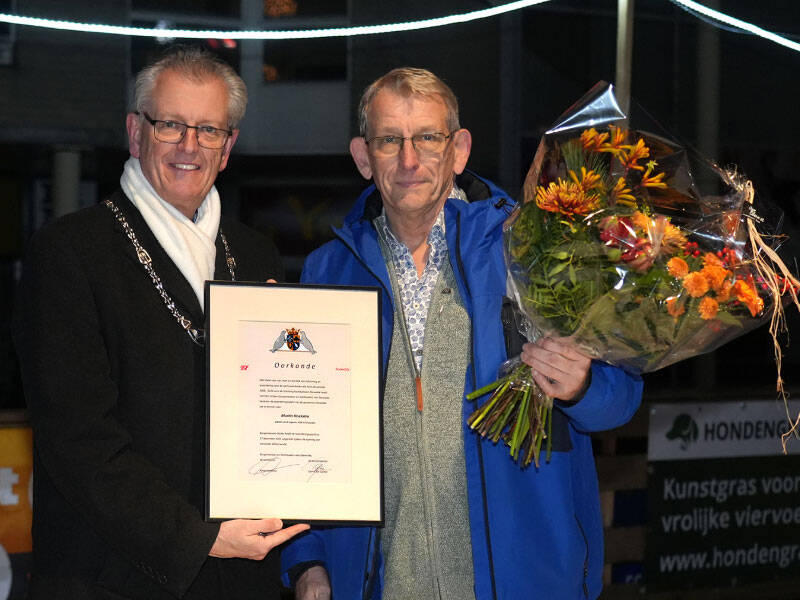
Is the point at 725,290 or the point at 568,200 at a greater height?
the point at 568,200

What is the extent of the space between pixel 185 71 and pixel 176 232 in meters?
0.37

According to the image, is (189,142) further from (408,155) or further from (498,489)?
(498,489)

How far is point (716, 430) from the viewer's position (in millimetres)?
4840

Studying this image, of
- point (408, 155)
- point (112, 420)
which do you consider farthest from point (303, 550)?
point (408, 155)

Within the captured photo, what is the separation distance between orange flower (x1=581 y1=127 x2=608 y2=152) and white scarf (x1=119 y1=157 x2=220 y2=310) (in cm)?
88

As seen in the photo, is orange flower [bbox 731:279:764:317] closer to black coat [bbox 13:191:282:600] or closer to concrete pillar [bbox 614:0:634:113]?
black coat [bbox 13:191:282:600]

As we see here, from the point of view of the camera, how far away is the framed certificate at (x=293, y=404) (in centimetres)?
222

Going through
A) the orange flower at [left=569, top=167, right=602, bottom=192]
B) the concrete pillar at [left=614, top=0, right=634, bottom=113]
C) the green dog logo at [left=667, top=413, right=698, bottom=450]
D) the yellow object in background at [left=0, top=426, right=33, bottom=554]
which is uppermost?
the concrete pillar at [left=614, top=0, right=634, bottom=113]

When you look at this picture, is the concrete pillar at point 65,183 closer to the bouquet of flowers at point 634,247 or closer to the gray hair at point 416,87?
the gray hair at point 416,87

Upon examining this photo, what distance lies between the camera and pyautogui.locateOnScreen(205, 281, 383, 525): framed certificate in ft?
7.27

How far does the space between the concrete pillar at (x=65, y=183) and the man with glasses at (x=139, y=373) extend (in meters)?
3.44

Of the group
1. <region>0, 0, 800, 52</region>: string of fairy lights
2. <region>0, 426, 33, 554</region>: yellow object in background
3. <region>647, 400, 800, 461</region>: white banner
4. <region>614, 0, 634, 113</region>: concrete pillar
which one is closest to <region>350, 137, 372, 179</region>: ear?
<region>0, 0, 800, 52</region>: string of fairy lights
